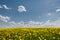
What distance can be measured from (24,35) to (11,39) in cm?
70

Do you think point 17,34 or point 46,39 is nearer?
point 46,39

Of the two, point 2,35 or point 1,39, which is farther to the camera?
point 2,35

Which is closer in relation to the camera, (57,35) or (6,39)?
(6,39)

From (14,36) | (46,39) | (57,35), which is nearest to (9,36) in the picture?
(14,36)

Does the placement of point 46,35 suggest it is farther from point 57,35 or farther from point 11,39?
point 11,39

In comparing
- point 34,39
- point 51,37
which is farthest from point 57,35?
point 34,39

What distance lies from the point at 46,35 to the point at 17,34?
53.0 inches

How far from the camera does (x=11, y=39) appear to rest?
6.73 metres

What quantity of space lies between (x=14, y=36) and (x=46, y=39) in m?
1.42

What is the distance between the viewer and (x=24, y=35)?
716 cm

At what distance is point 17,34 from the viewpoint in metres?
7.37

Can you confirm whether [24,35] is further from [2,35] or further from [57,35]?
[57,35]

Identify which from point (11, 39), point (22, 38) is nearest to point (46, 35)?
point (22, 38)

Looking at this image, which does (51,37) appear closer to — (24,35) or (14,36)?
(24,35)
